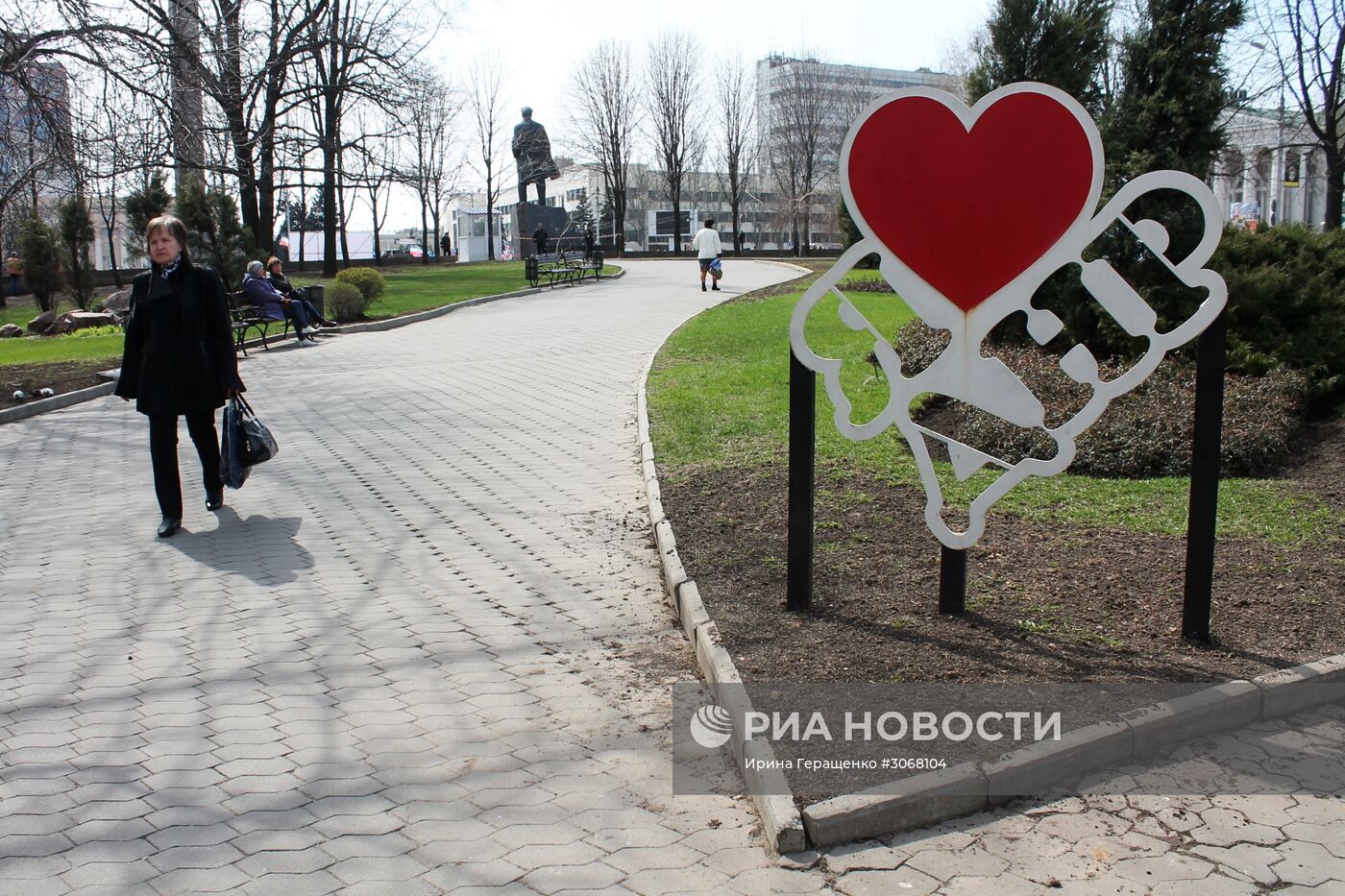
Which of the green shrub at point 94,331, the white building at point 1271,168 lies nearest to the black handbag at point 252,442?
the white building at point 1271,168

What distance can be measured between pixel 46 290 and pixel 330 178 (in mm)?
9133

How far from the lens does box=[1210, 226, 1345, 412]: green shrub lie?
9484mm

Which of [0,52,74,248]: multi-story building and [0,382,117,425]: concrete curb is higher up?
[0,52,74,248]: multi-story building

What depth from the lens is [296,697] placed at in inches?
178

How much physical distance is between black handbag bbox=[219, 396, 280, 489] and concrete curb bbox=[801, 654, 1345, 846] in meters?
5.34

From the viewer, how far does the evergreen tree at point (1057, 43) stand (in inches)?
434

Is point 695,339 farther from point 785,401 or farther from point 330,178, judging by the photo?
point 330,178

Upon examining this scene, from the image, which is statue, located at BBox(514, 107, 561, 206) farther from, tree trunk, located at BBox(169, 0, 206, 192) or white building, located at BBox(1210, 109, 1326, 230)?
tree trunk, located at BBox(169, 0, 206, 192)

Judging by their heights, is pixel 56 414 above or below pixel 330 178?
below

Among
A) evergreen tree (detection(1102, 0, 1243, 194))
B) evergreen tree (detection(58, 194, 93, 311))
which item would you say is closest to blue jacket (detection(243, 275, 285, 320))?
evergreen tree (detection(1102, 0, 1243, 194))

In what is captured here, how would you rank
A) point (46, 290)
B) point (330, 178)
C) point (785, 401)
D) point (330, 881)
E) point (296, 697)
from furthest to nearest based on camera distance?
point (330, 178), point (46, 290), point (785, 401), point (296, 697), point (330, 881)

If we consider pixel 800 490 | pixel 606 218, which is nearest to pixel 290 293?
pixel 800 490

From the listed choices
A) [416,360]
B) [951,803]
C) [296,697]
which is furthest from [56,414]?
Answer: [951,803]

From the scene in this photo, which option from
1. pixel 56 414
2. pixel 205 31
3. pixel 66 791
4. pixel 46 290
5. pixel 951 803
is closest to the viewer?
pixel 951 803
